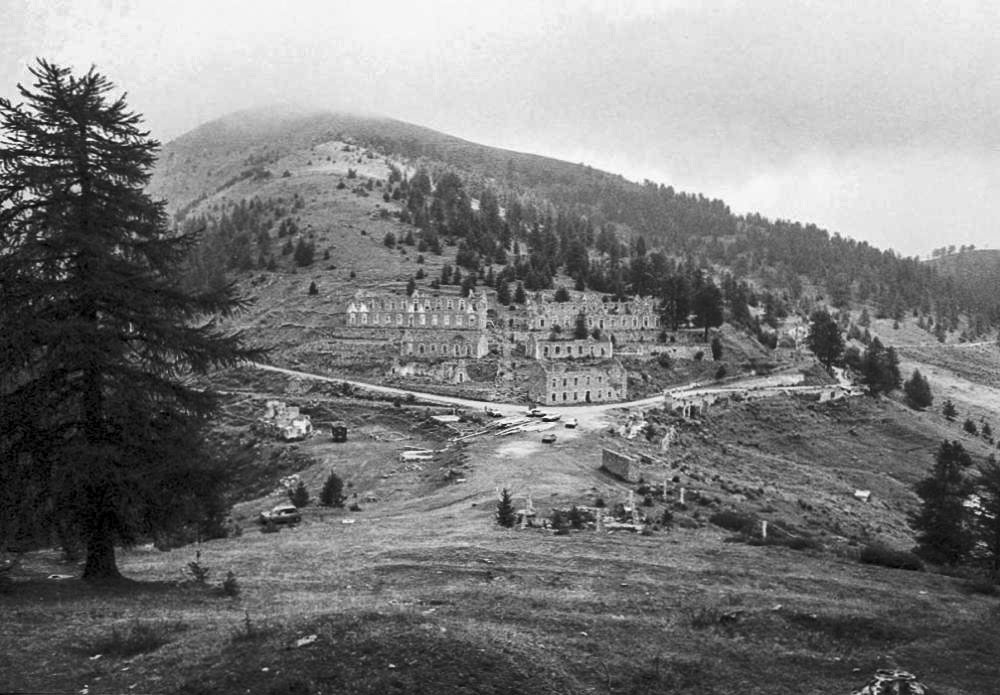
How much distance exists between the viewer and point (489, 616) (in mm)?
13359

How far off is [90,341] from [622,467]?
1242 inches

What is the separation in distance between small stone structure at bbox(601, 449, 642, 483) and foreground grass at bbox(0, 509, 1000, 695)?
682 inches

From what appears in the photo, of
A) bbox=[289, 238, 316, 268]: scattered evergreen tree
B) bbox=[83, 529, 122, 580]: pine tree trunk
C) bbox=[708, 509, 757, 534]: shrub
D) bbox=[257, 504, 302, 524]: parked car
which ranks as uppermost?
bbox=[289, 238, 316, 268]: scattered evergreen tree

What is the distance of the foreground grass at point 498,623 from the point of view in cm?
927

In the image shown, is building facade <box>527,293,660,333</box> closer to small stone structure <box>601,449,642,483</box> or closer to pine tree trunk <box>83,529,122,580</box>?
small stone structure <box>601,449,642,483</box>

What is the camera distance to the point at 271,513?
30.2 metres

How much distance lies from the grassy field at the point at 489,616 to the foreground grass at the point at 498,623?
0.16 ft

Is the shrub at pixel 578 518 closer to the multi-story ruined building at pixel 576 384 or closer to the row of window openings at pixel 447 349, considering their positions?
the multi-story ruined building at pixel 576 384

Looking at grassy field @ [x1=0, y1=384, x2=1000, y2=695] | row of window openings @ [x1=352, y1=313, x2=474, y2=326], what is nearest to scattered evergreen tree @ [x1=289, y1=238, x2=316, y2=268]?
row of window openings @ [x1=352, y1=313, x2=474, y2=326]

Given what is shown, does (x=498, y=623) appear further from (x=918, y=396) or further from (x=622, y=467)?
(x=918, y=396)

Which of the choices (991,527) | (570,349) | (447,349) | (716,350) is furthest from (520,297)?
(991,527)

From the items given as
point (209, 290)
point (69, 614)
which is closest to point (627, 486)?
point (209, 290)

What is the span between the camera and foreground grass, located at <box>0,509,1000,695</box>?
30.4 feet

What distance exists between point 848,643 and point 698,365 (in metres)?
76.9
